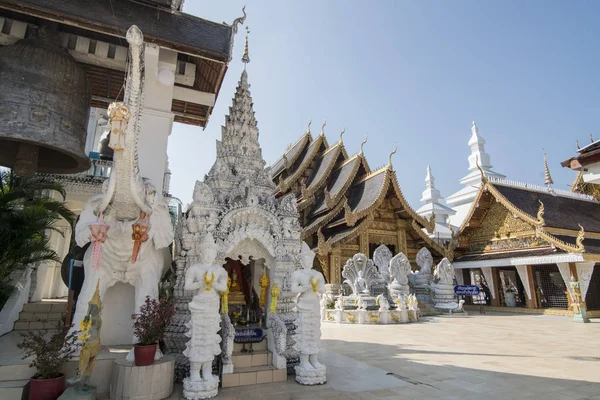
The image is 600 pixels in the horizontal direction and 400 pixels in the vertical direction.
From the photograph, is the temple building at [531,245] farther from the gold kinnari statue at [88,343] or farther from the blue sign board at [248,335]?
the gold kinnari statue at [88,343]

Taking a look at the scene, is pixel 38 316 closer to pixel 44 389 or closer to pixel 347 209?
pixel 44 389

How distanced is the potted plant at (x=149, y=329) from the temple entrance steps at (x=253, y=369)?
0.95 m

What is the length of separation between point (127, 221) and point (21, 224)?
9.94ft

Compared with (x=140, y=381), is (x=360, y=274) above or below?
above

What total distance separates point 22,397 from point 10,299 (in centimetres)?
339

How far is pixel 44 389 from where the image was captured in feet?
9.94

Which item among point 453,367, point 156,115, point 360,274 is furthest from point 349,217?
point 156,115

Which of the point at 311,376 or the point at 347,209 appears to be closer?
the point at 311,376

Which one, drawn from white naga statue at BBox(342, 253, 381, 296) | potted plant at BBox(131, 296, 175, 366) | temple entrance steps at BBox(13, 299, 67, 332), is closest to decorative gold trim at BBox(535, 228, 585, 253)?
white naga statue at BBox(342, 253, 381, 296)

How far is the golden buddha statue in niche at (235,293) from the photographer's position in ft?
20.2

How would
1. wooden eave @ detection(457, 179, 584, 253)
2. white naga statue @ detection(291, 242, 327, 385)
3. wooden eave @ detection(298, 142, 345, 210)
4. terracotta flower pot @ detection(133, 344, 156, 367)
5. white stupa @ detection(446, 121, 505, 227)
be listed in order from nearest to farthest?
terracotta flower pot @ detection(133, 344, 156, 367) < white naga statue @ detection(291, 242, 327, 385) < wooden eave @ detection(457, 179, 584, 253) < wooden eave @ detection(298, 142, 345, 210) < white stupa @ detection(446, 121, 505, 227)

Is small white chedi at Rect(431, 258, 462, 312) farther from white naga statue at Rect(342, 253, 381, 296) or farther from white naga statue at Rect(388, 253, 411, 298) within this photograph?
white naga statue at Rect(342, 253, 381, 296)

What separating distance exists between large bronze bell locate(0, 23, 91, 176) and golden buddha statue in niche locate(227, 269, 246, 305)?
9.77ft

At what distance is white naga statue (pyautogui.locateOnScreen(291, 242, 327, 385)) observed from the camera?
14.0 ft
